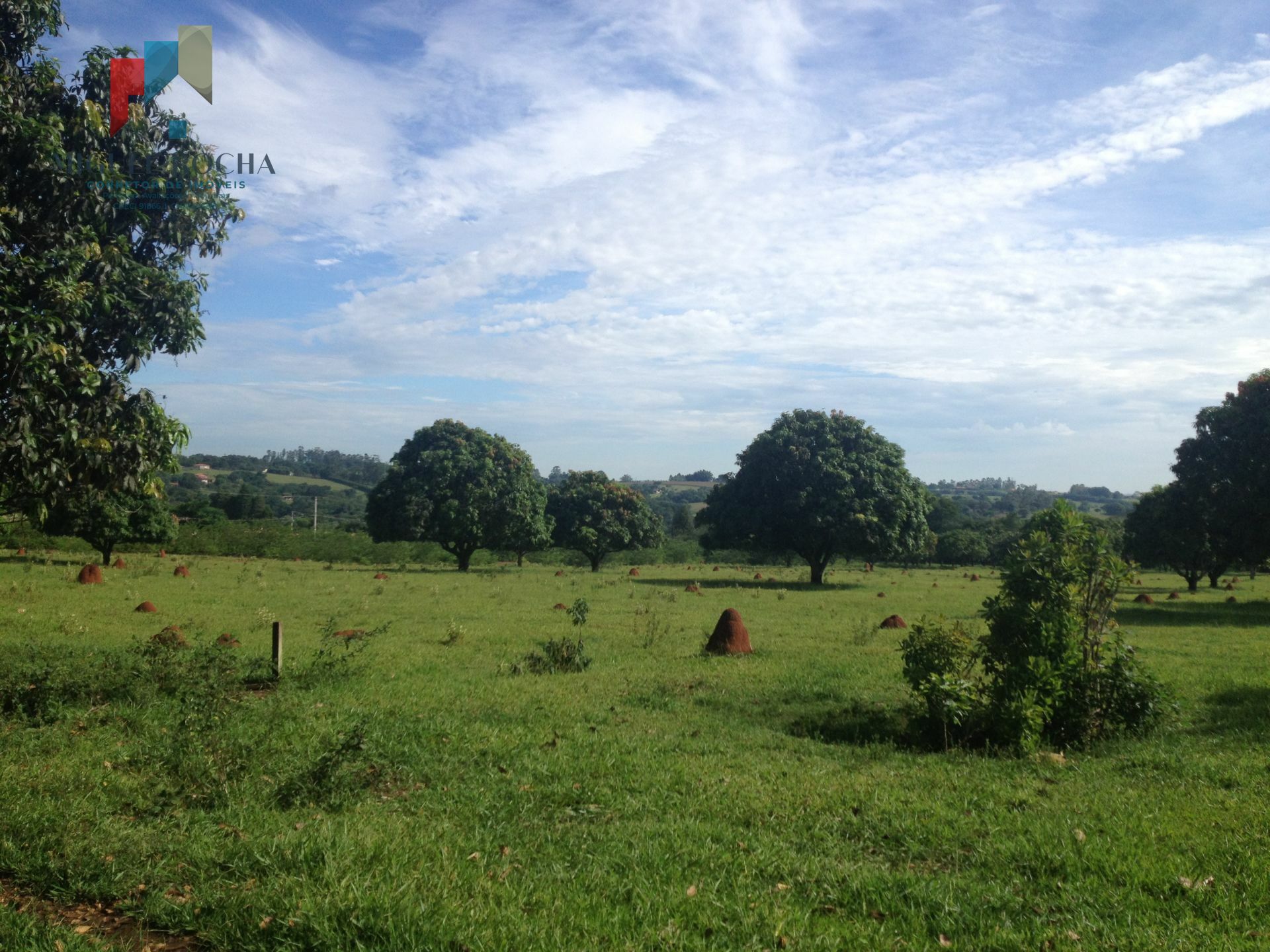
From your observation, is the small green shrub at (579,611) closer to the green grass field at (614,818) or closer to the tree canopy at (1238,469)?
the green grass field at (614,818)

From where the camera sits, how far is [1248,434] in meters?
26.3

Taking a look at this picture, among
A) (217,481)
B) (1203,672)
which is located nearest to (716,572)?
(1203,672)

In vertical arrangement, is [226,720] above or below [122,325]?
below

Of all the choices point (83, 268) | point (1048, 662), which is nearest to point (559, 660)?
point (1048, 662)

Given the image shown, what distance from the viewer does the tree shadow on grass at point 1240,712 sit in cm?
956

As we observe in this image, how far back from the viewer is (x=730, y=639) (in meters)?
15.8

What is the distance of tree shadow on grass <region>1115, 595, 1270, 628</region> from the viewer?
75.5ft

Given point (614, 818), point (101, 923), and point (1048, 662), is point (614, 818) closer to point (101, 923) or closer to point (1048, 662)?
point (101, 923)

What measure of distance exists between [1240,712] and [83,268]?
50.0ft

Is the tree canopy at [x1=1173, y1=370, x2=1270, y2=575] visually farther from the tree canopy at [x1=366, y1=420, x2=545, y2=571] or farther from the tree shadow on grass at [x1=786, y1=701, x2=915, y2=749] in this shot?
the tree canopy at [x1=366, y1=420, x2=545, y2=571]

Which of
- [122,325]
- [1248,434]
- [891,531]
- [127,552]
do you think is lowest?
[127,552]

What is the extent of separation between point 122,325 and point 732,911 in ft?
29.6

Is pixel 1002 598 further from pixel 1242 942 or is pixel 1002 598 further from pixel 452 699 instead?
pixel 452 699

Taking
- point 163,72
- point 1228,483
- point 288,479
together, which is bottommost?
point 1228,483
